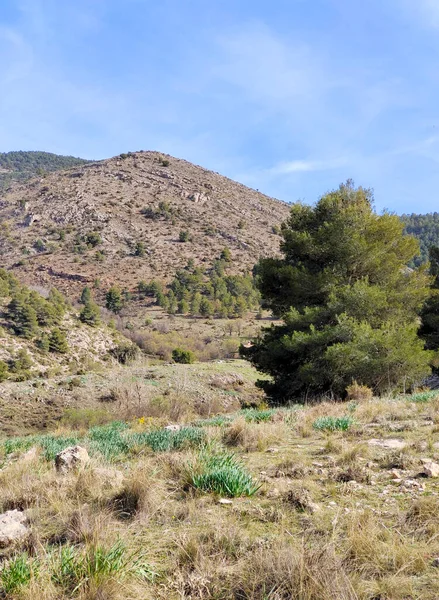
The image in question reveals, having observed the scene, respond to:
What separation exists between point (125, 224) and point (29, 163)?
107 m

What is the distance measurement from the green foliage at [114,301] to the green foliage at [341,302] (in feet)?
144

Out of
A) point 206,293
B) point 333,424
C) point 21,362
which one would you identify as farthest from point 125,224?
point 333,424

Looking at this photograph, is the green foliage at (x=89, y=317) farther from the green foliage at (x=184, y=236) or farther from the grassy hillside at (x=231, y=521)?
the grassy hillside at (x=231, y=521)

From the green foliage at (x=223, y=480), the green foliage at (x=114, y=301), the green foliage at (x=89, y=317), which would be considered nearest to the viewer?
the green foliage at (x=223, y=480)

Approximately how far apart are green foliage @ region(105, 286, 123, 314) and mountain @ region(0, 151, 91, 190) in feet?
314

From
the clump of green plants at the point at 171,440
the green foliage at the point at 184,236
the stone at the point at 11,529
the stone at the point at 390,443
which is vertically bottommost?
the clump of green plants at the point at 171,440

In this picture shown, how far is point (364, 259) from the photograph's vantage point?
14.8m

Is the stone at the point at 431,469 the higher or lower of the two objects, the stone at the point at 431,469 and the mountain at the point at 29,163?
the lower

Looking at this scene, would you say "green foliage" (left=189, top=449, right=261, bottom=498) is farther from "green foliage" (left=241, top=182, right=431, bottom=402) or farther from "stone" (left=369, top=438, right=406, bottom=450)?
"green foliage" (left=241, top=182, right=431, bottom=402)

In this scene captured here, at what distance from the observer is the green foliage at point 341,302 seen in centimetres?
1310

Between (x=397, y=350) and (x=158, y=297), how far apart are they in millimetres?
50032

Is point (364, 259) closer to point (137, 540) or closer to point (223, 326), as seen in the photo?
point (137, 540)

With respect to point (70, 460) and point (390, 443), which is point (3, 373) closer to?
point (70, 460)

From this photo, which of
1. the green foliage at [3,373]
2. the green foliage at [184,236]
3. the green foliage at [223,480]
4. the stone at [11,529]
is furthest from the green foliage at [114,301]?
the stone at [11,529]
